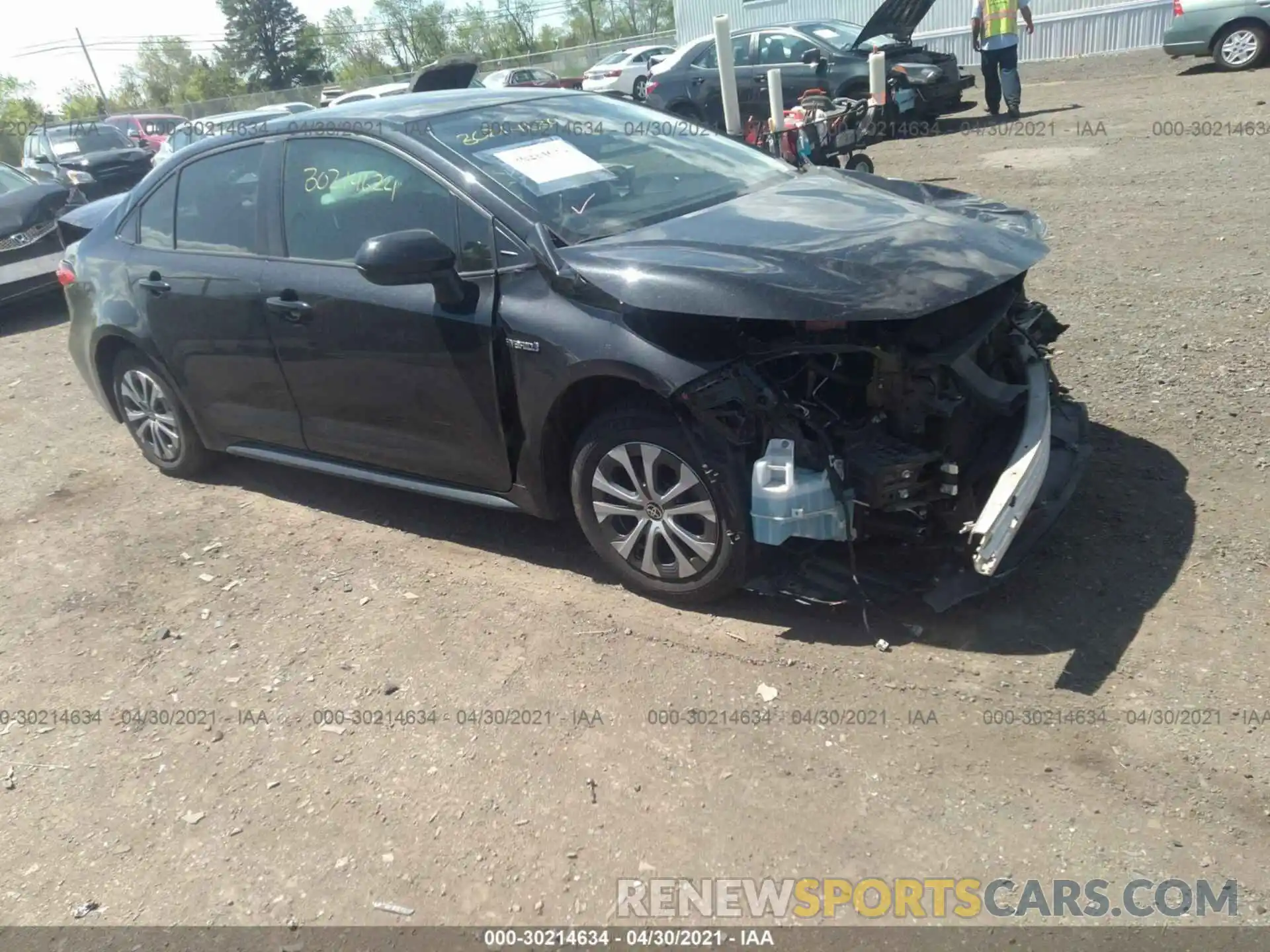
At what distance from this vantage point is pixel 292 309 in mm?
4312

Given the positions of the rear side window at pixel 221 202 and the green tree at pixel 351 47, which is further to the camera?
the green tree at pixel 351 47

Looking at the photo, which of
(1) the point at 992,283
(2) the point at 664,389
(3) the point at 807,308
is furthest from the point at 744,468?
(1) the point at 992,283

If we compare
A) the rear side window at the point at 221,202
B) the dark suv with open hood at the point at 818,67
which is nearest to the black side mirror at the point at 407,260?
the rear side window at the point at 221,202

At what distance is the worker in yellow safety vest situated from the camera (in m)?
13.7

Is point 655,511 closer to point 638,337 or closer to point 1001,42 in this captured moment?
point 638,337

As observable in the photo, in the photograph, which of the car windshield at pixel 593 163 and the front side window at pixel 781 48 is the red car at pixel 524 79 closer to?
the front side window at pixel 781 48

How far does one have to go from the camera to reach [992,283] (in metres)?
3.35

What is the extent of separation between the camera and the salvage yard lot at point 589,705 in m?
2.72

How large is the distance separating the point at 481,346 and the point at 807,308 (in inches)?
50.1

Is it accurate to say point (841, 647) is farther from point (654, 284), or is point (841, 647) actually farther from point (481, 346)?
point (481, 346)

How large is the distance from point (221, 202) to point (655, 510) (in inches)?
104

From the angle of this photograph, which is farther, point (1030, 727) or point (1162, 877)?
point (1030, 727)

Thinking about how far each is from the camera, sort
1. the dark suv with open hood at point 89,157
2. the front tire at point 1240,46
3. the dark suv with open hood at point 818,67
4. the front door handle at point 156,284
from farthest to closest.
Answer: the front tire at point 1240,46 < the dark suv with open hood at point 818,67 < the dark suv with open hood at point 89,157 < the front door handle at point 156,284

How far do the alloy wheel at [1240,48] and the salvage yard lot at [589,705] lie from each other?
39.1 feet
